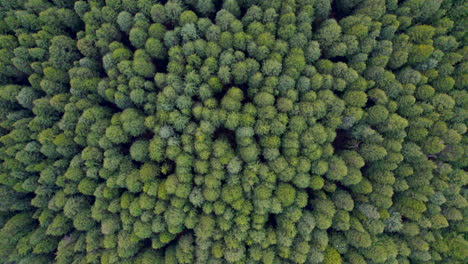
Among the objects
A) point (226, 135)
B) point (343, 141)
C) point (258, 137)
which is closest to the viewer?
point (258, 137)

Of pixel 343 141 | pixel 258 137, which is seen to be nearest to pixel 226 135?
pixel 258 137

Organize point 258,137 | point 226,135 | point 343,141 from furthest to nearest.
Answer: point 343,141, point 226,135, point 258,137

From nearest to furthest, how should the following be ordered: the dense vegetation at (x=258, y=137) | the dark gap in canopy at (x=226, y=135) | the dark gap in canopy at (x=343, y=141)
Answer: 1. the dense vegetation at (x=258, y=137)
2. the dark gap in canopy at (x=226, y=135)
3. the dark gap in canopy at (x=343, y=141)

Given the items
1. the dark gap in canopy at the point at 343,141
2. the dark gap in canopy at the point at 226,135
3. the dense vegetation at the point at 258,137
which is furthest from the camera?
the dark gap in canopy at the point at 343,141

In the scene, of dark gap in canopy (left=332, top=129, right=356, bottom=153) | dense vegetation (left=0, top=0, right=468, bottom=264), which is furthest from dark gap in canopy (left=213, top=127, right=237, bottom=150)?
dark gap in canopy (left=332, top=129, right=356, bottom=153)

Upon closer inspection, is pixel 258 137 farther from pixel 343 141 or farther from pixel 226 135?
pixel 343 141

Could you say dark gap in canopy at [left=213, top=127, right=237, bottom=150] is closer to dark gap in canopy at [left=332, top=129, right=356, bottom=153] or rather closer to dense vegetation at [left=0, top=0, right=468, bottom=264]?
dense vegetation at [left=0, top=0, right=468, bottom=264]

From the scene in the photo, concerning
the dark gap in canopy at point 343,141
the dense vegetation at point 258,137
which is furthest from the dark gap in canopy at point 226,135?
the dark gap in canopy at point 343,141

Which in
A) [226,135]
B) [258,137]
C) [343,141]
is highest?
[343,141]

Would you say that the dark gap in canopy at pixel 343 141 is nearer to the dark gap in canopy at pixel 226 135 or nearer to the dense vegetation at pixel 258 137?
Result: the dense vegetation at pixel 258 137
